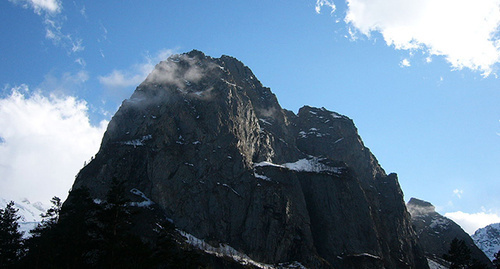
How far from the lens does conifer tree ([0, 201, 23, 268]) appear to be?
228ft

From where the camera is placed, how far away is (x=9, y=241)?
2997 inches

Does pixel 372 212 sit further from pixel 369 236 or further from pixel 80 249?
pixel 80 249

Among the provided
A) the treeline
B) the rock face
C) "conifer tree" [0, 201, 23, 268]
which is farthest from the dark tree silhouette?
the rock face

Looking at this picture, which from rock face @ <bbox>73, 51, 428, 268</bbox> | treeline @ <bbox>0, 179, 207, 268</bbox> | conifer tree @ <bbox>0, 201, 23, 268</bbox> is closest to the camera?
treeline @ <bbox>0, 179, 207, 268</bbox>

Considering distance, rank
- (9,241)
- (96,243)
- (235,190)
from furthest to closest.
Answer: (235,190), (9,241), (96,243)

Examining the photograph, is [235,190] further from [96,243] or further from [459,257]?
[96,243]

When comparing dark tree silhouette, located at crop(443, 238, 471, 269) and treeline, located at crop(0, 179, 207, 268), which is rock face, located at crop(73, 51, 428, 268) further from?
treeline, located at crop(0, 179, 207, 268)

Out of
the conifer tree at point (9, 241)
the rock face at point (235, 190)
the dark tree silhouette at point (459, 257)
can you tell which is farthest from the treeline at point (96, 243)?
the rock face at point (235, 190)

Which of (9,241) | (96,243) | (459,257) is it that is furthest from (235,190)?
(96,243)

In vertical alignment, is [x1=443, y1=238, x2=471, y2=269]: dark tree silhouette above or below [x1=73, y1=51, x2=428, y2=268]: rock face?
below

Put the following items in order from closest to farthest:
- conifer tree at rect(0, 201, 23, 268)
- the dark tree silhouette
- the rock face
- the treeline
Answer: the treeline, conifer tree at rect(0, 201, 23, 268), the dark tree silhouette, the rock face

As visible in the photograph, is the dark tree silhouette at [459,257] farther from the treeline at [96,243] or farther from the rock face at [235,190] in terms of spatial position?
the rock face at [235,190]

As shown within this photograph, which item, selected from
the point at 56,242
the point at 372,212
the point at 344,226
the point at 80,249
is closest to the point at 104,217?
the point at 80,249

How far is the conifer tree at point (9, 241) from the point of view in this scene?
69.5 metres
